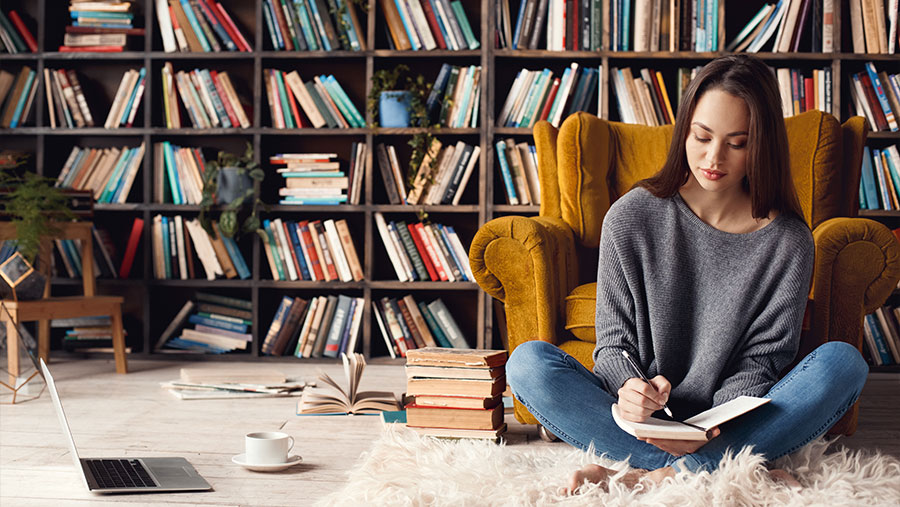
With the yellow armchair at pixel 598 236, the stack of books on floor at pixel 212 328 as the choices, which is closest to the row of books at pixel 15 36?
the stack of books on floor at pixel 212 328

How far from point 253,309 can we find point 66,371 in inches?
30.2

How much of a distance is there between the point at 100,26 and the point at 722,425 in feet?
10.5

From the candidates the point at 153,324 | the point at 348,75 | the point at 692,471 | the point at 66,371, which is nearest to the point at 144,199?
the point at 153,324

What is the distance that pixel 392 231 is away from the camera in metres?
3.46

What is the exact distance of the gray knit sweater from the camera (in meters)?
1.64

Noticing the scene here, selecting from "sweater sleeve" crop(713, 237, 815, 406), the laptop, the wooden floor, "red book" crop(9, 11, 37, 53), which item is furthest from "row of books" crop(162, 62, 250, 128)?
"sweater sleeve" crop(713, 237, 815, 406)

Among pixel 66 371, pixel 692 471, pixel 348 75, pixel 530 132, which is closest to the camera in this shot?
pixel 692 471

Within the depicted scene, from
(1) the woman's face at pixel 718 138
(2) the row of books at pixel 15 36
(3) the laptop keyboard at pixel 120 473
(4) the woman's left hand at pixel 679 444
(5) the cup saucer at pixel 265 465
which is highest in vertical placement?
(2) the row of books at pixel 15 36

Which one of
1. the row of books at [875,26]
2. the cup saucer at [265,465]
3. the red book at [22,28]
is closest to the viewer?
the cup saucer at [265,465]

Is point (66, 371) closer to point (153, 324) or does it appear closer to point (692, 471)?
point (153, 324)

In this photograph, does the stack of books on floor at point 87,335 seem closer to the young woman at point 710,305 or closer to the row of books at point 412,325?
the row of books at point 412,325

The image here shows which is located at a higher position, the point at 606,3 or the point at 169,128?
the point at 606,3

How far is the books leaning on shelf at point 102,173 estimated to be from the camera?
11.7ft

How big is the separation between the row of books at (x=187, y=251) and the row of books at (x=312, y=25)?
878 millimetres
